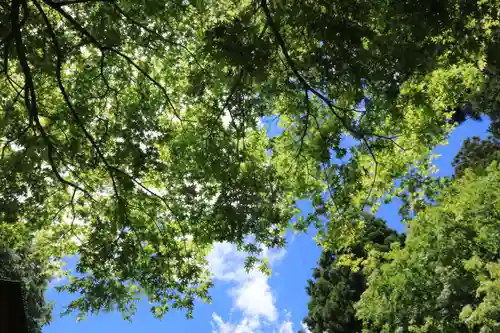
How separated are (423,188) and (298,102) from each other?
260 inches

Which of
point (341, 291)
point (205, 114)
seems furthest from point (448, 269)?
point (341, 291)

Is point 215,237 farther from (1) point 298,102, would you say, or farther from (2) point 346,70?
(2) point 346,70

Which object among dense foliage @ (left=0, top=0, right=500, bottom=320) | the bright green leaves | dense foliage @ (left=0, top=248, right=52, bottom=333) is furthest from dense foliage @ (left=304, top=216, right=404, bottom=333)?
dense foliage @ (left=0, top=0, right=500, bottom=320)

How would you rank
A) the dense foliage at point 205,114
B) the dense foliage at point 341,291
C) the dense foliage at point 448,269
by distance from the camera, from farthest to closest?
the dense foliage at point 341,291 → the dense foliage at point 448,269 → the dense foliage at point 205,114

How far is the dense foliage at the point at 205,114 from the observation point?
17.0 feet


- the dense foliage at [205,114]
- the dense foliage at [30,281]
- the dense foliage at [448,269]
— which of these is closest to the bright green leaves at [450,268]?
the dense foliage at [448,269]

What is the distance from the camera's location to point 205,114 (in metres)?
9.17

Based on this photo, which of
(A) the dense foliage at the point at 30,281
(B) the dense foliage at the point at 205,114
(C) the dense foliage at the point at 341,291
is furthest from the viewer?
(C) the dense foliage at the point at 341,291

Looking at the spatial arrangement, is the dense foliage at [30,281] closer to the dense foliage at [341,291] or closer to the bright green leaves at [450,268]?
the bright green leaves at [450,268]

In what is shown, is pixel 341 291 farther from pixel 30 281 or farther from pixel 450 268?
pixel 30 281

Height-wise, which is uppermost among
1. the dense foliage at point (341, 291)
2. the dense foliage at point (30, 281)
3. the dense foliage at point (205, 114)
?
the dense foliage at point (341, 291)

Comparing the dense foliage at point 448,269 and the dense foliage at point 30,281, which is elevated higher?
the dense foliage at point 30,281

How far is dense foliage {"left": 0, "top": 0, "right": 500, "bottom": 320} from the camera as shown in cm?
518

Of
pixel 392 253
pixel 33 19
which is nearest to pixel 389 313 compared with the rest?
pixel 392 253
